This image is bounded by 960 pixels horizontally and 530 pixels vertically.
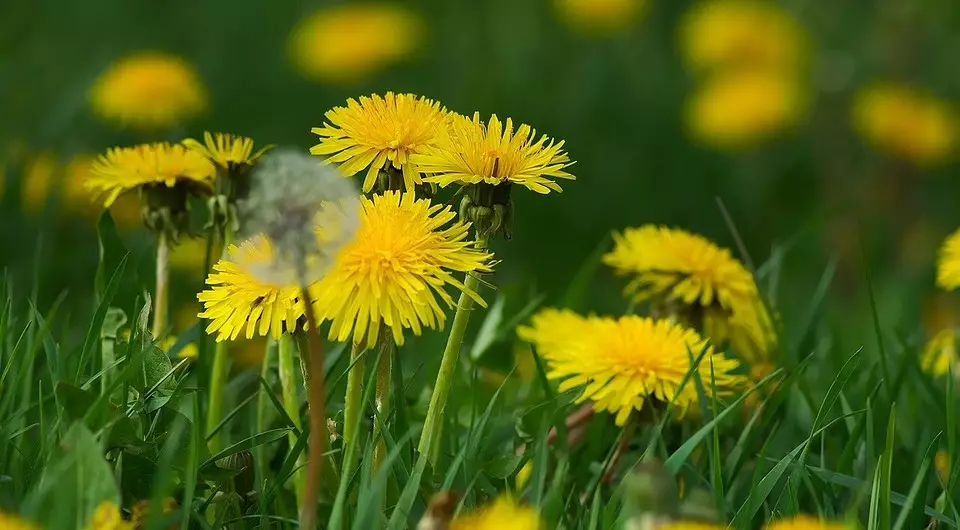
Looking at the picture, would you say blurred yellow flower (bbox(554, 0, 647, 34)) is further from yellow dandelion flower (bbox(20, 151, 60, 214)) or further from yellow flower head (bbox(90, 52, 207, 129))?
yellow dandelion flower (bbox(20, 151, 60, 214))

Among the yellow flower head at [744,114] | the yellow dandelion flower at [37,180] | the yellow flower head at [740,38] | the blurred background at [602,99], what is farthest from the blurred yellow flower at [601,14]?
the yellow dandelion flower at [37,180]

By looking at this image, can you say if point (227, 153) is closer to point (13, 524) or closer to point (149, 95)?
point (13, 524)

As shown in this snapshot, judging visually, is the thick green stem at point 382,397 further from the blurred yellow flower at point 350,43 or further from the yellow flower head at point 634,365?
the blurred yellow flower at point 350,43

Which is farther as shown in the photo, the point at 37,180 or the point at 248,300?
the point at 37,180

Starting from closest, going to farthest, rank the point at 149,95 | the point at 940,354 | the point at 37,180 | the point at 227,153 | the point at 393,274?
the point at 393,274, the point at 227,153, the point at 940,354, the point at 37,180, the point at 149,95

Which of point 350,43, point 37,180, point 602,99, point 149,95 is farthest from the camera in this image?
point 350,43

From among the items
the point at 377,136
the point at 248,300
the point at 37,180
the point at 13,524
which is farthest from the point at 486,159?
the point at 37,180
